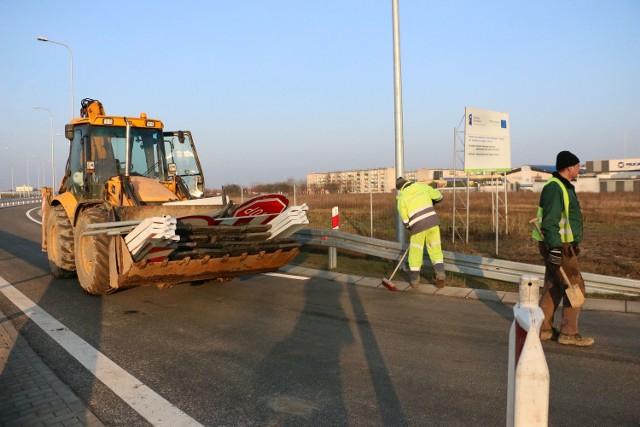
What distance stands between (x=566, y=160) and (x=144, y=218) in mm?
5447

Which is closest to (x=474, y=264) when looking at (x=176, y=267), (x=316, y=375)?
(x=316, y=375)

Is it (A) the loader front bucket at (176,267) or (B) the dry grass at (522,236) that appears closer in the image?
(A) the loader front bucket at (176,267)

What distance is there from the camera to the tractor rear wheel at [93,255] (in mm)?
7148

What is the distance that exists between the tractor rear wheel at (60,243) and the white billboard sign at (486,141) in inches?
331

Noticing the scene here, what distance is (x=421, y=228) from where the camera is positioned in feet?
26.9

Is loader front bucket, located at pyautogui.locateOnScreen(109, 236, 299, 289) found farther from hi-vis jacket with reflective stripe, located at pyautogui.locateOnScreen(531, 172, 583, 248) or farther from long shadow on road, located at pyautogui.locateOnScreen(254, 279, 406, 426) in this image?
hi-vis jacket with reflective stripe, located at pyautogui.locateOnScreen(531, 172, 583, 248)

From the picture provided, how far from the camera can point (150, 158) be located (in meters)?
9.44

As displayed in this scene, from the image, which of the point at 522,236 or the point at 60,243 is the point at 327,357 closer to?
the point at 60,243

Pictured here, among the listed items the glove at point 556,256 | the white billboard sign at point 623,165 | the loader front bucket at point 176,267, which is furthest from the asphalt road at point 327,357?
the white billboard sign at point 623,165

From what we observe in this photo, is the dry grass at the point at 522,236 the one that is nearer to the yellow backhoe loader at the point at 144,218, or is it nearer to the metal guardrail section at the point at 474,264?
the metal guardrail section at the point at 474,264

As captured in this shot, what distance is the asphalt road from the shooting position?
150 inches

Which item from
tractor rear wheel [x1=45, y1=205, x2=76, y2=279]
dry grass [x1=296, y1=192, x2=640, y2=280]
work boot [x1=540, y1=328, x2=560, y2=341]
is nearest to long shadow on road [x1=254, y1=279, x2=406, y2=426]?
work boot [x1=540, y1=328, x2=560, y2=341]

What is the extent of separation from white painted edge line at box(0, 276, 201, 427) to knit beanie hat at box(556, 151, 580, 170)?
4.25 m

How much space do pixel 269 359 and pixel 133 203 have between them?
4140 mm
